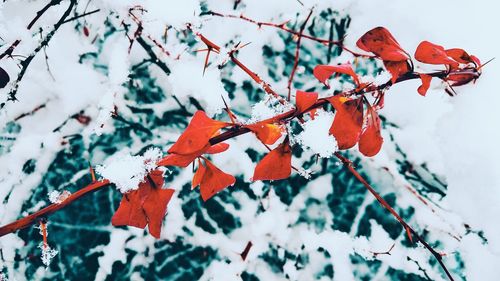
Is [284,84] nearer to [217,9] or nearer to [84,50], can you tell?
[217,9]

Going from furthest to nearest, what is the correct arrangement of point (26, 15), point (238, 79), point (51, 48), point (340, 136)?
point (238, 79), point (51, 48), point (26, 15), point (340, 136)

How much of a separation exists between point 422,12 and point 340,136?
654 millimetres

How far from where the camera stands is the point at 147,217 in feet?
1.71

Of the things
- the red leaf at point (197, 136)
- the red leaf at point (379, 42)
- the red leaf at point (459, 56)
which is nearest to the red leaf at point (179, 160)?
the red leaf at point (197, 136)

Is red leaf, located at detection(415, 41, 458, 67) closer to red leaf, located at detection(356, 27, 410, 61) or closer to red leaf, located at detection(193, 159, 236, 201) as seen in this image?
red leaf, located at detection(356, 27, 410, 61)

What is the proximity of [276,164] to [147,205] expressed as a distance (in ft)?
0.59

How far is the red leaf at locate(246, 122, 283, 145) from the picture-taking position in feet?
1.52

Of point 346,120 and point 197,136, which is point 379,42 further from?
point 197,136

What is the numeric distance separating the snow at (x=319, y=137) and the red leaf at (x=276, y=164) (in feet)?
0.16

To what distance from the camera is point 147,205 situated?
0.52 metres

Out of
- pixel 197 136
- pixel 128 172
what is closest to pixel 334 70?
pixel 197 136

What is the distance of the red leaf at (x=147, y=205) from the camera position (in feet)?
1.69

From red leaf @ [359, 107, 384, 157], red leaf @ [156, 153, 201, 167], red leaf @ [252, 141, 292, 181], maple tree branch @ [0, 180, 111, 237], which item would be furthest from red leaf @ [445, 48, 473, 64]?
maple tree branch @ [0, 180, 111, 237]

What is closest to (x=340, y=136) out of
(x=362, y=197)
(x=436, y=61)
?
(x=436, y=61)
